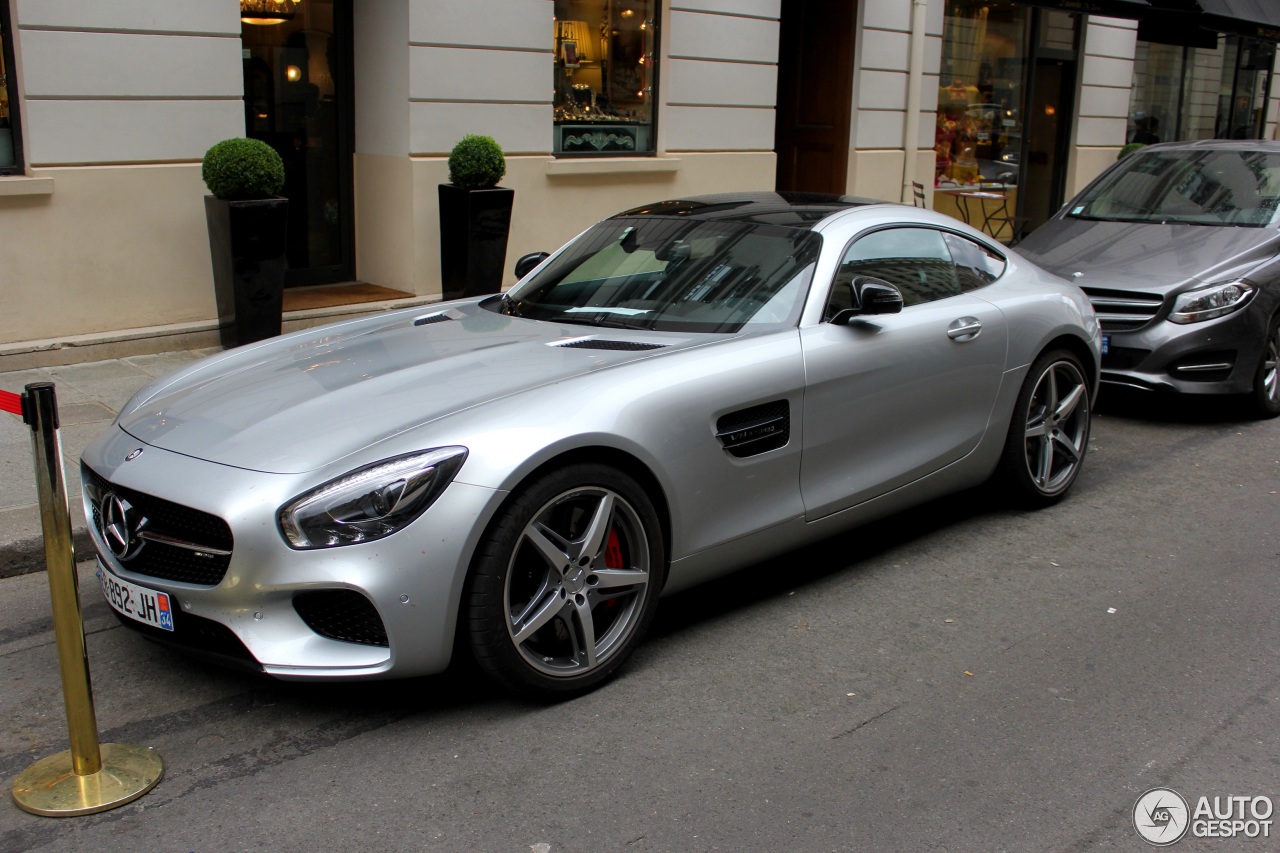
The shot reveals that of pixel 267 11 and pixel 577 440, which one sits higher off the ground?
pixel 267 11

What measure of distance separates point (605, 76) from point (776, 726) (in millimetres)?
9038

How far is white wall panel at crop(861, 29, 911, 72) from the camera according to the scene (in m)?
14.2

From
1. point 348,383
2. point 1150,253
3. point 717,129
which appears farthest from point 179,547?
point 717,129

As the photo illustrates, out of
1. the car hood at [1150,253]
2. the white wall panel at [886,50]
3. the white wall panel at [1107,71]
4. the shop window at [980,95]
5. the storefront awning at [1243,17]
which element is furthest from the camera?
the white wall panel at [1107,71]

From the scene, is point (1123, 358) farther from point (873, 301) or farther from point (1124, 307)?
point (873, 301)

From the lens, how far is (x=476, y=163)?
9.63 meters

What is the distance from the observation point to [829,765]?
3.57 metres

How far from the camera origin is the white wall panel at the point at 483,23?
10008 mm

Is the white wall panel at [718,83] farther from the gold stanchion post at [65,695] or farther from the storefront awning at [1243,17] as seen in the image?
the gold stanchion post at [65,695]

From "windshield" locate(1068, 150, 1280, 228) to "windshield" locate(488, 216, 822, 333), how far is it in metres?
4.82

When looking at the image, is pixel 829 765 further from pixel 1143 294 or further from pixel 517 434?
pixel 1143 294

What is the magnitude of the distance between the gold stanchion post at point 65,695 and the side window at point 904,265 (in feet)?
9.28

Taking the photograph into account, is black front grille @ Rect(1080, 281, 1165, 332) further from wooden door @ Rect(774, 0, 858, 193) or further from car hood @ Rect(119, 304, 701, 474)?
wooden door @ Rect(774, 0, 858, 193)

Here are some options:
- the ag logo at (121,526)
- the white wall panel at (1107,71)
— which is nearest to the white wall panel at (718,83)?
the white wall panel at (1107,71)
